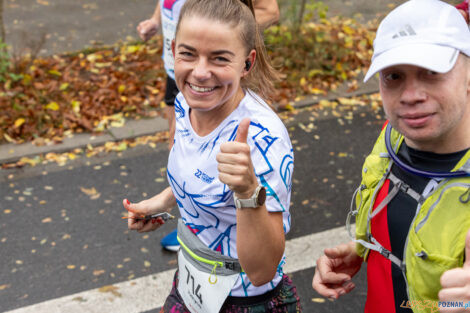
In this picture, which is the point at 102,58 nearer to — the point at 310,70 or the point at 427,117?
the point at 310,70

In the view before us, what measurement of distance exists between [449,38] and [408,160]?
412mm

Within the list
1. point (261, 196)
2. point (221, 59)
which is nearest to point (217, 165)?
point (261, 196)

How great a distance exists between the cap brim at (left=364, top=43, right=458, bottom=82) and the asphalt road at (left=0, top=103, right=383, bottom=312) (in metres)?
2.49

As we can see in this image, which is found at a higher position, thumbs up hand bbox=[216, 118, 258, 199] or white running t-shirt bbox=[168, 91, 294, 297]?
thumbs up hand bbox=[216, 118, 258, 199]

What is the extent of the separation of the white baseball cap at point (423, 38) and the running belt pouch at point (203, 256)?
0.92 meters

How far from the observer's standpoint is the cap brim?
4.97 feet

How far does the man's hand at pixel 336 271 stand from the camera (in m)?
2.12

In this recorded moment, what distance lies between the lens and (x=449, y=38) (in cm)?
156

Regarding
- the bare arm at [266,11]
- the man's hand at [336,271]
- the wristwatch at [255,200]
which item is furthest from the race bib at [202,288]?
the bare arm at [266,11]

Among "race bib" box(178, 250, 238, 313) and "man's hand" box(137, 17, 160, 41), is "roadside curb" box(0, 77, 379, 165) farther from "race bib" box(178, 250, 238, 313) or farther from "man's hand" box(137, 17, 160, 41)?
"race bib" box(178, 250, 238, 313)

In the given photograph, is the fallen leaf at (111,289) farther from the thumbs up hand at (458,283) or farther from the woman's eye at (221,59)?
the thumbs up hand at (458,283)

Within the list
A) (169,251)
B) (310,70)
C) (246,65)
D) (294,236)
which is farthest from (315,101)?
(246,65)

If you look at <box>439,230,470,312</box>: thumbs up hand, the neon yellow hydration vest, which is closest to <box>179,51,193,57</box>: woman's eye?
the neon yellow hydration vest

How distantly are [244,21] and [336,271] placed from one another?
1024mm
